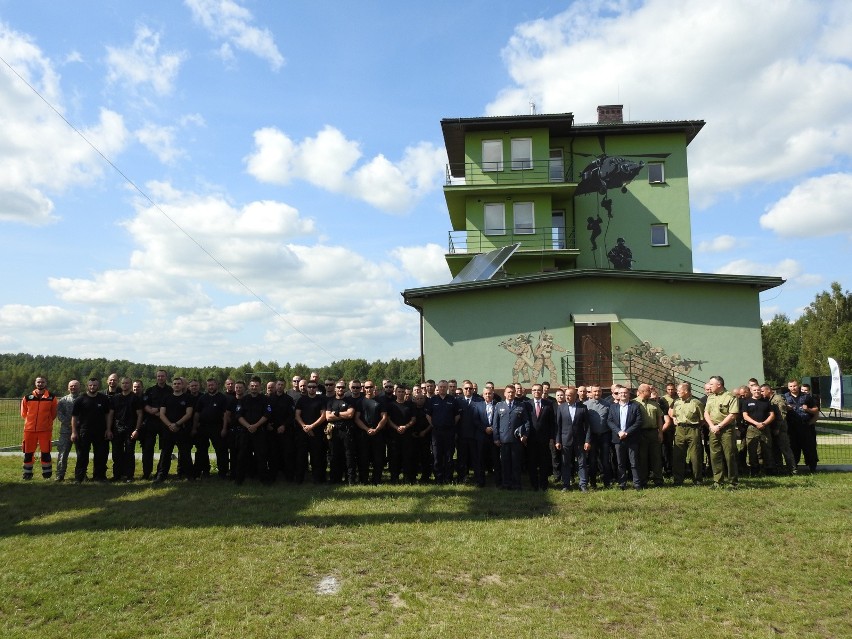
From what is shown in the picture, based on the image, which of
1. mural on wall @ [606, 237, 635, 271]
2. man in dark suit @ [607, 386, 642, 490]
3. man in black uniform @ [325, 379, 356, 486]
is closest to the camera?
man in dark suit @ [607, 386, 642, 490]

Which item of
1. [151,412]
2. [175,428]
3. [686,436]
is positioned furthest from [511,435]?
[151,412]

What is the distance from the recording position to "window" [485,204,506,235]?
102ft

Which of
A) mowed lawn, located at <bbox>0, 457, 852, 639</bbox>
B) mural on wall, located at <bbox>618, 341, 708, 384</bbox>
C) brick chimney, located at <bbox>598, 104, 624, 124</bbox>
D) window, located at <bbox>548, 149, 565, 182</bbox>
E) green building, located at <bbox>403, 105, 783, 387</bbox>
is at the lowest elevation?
mowed lawn, located at <bbox>0, 457, 852, 639</bbox>

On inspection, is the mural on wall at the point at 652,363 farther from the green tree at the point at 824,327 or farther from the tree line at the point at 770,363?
the green tree at the point at 824,327

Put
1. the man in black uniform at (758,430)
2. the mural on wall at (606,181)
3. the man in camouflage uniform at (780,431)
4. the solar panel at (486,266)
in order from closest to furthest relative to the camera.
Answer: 1. the man in black uniform at (758,430)
2. the man in camouflage uniform at (780,431)
3. the solar panel at (486,266)
4. the mural on wall at (606,181)

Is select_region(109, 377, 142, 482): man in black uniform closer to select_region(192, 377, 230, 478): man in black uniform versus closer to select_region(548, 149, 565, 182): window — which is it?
select_region(192, 377, 230, 478): man in black uniform

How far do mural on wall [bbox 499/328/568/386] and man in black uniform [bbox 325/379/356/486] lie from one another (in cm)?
893

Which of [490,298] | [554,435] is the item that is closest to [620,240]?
[490,298]

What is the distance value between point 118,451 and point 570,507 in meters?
8.44

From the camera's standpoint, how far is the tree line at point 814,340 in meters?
50.6

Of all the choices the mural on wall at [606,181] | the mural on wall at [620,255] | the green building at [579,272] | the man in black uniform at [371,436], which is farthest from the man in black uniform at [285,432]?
the mural on wall at [620,255]

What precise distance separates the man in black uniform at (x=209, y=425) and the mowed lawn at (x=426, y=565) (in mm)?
1902

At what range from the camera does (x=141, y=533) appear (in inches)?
300

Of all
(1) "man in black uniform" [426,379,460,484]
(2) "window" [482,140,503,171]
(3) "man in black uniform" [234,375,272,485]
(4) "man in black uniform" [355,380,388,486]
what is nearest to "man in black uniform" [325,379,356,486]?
(4) "man in black uniform" [355,380,388,486]
